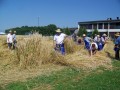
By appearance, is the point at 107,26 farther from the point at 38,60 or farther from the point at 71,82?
the point at 71,82

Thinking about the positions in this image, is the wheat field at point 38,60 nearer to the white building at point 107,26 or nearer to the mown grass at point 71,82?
the mown grass at point 71,82

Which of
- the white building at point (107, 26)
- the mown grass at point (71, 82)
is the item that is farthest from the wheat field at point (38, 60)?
the white building at point (107, 26)

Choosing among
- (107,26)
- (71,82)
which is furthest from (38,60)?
(107,26)

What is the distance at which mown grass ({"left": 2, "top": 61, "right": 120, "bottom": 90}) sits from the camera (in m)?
7.61

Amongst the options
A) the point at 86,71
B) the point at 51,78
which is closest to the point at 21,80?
the point at 51,78

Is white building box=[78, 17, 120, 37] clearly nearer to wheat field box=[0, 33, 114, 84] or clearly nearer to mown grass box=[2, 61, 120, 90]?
wheat field box=[0, 33, 114, 84]

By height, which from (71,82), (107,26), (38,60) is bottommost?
(71,82)

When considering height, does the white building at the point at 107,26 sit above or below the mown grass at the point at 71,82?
above

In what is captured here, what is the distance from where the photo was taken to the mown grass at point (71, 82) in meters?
7.61

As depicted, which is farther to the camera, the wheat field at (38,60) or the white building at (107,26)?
the white building at (107,26)

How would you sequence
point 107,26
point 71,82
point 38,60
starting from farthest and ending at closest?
point 107,26 → point 38,60 → point 71,82

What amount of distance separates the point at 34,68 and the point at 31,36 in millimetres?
1662

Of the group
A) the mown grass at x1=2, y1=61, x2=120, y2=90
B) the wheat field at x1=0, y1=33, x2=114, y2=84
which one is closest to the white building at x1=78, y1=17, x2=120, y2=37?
the wheat field at x1=0, y1=33, x2=114, y2=84

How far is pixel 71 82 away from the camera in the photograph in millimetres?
8266
